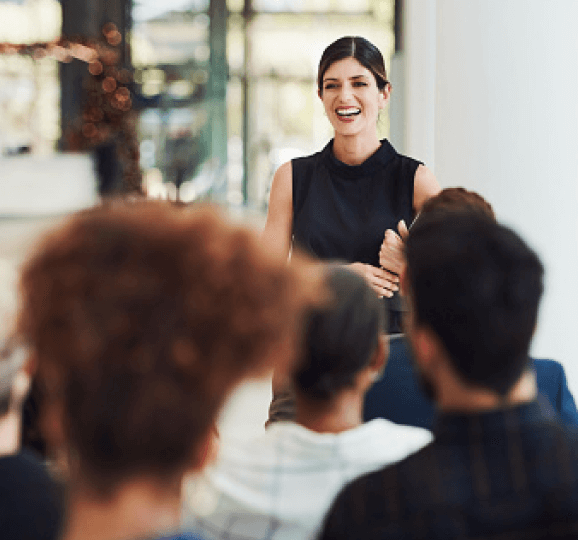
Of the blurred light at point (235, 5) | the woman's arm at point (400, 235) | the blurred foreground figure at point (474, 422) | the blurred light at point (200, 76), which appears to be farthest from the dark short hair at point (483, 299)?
the blurred light at point (235, 5)

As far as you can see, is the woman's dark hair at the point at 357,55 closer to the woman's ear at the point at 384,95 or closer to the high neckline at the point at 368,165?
the woman's ear at the point at 384,95

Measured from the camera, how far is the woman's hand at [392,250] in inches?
95.4

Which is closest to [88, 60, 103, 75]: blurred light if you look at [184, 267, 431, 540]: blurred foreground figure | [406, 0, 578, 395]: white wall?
[406, 0, 578, 395]: white wall

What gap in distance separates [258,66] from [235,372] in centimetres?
1059

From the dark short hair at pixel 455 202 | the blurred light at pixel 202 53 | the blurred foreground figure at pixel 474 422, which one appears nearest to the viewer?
the blurred foreground figure at pixel 474 422

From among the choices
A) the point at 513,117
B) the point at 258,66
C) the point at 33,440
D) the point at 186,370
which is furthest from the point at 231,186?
the point at 186,370

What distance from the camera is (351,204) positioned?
2.66 m

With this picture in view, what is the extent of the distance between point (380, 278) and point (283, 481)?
109 centimetres

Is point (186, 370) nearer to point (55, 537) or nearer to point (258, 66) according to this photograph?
point (55, 537)

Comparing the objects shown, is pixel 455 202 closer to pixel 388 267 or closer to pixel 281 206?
pixel 388 267

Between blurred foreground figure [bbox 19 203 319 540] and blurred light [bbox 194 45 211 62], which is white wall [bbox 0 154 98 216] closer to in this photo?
blurred light [bbox 194 45 211 62]

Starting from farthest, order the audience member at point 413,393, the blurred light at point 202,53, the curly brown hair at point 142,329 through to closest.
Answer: the blurred light at point 202,53, the audience member at point 413,393, the curly brown hair at point 142,329

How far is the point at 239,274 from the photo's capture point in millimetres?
819

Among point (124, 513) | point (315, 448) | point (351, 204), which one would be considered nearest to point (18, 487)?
point (124, 513)
